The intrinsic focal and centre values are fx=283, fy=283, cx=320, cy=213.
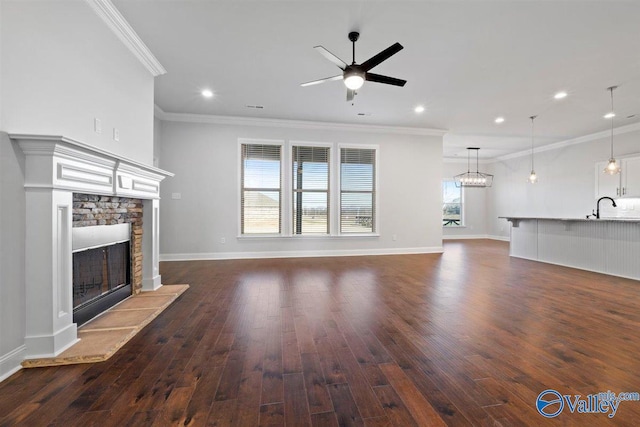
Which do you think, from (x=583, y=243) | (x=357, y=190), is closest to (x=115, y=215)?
(x=357, y=190)

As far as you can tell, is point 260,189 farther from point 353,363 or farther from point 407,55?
point 353,363

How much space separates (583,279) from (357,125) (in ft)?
16.8

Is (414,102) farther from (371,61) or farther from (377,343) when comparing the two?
(377,343)

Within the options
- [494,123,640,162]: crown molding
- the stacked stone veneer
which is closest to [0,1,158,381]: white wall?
the stacked stone veneer

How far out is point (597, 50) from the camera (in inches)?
139

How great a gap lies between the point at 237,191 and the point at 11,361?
4.67 meters

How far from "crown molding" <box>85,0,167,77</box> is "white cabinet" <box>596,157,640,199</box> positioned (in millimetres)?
9765

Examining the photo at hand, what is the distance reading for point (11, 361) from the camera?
6.12ft

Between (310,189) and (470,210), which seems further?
(470,210)

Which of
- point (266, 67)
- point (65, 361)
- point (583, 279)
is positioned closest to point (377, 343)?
point (65, 361)

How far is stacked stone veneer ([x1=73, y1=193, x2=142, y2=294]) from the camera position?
2.48 m

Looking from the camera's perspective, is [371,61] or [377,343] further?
[371,61]

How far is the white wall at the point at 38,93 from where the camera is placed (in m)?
1.85

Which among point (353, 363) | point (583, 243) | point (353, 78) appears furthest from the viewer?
point (583, 243)
